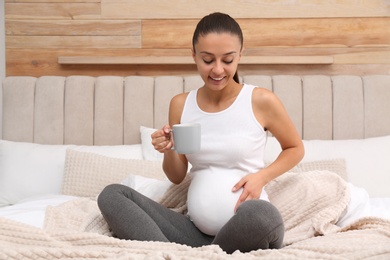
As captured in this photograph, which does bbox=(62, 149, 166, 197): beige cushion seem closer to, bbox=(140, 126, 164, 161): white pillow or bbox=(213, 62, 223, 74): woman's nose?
bbox=(140, 126, 164, 161): white pillow

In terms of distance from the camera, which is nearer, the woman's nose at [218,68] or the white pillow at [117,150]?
the woman's nose at [218,68]

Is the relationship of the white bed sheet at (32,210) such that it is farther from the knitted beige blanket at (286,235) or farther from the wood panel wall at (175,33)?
the wood panel wall at (175,33)

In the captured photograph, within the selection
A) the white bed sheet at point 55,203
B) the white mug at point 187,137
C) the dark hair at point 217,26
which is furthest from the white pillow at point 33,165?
the white mug at point 187,137

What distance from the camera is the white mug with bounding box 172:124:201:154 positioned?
145 cm

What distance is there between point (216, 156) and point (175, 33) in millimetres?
1454

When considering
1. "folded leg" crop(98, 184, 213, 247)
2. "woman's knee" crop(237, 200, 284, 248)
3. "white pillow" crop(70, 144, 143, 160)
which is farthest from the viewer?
"white pillow" crop(70, 144, 143, 160)

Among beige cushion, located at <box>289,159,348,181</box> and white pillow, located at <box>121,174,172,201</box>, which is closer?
white pillow, located at <box>121,174,172,201</box>

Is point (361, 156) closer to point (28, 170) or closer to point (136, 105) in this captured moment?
point (136, 105)

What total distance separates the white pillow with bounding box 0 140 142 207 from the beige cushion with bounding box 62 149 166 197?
137 mm

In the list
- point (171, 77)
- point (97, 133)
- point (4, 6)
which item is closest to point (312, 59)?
point (171, 77)

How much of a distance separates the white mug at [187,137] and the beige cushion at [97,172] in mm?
905

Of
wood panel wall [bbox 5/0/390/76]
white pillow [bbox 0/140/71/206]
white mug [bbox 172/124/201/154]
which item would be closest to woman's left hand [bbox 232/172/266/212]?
white mug [bbox 172/124/201/154]

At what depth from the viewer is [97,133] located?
2801mm

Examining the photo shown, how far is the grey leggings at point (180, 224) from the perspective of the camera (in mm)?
1429
